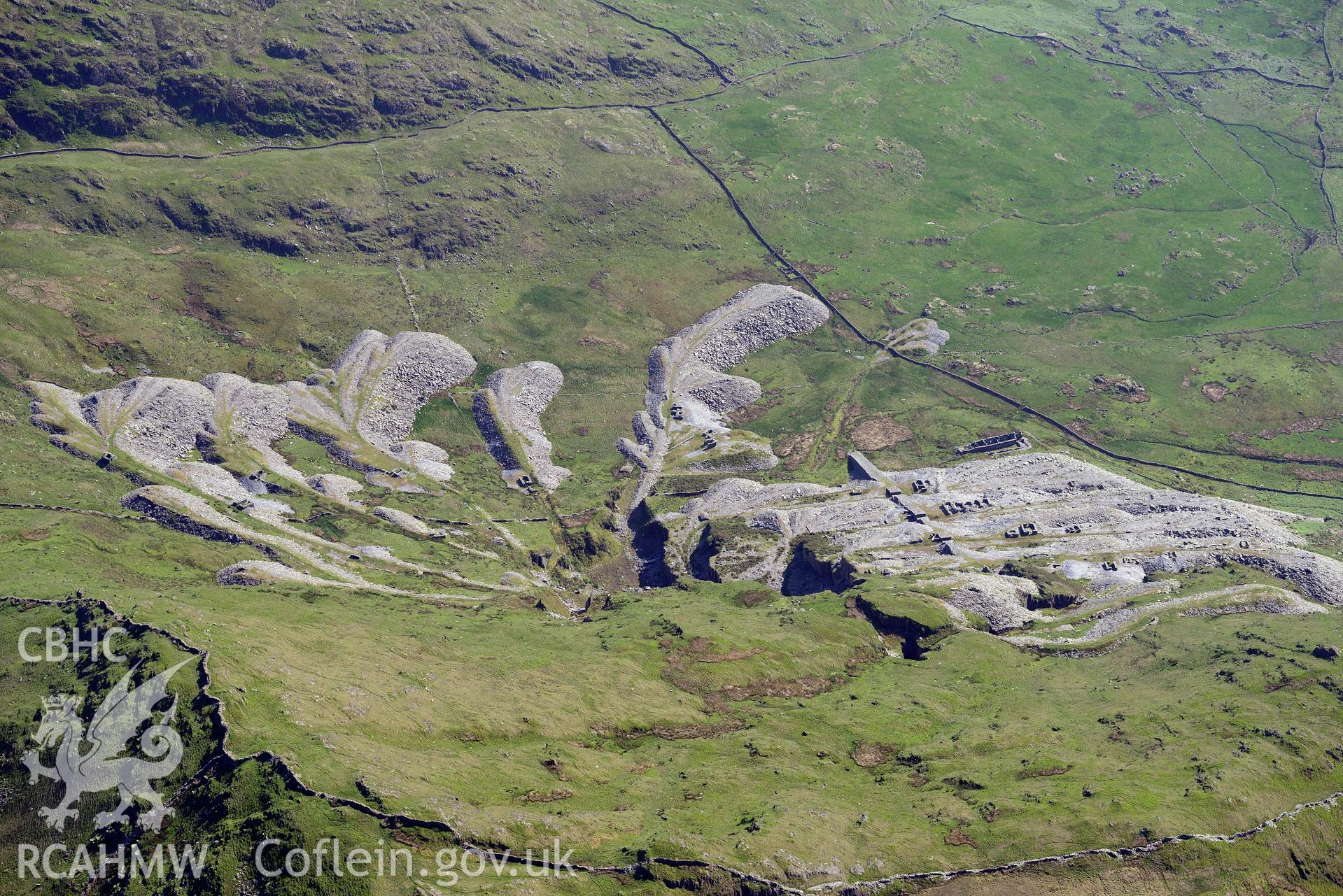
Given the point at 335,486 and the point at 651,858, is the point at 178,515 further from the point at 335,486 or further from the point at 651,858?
the point at 651,858

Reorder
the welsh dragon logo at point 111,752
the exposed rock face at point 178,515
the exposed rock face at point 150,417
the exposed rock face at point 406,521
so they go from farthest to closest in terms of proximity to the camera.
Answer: the exposed rock face at point 406,521 < the exposed rock face at point 150,417 < the exposed rock face at point 178,515 < the welsh dragon logo at point 111,752

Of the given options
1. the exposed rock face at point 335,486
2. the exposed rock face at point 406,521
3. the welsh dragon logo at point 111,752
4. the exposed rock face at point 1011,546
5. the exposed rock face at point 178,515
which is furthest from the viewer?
the exposed rock face at point 335,486

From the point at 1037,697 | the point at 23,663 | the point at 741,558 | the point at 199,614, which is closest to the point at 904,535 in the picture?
the point at 741,558

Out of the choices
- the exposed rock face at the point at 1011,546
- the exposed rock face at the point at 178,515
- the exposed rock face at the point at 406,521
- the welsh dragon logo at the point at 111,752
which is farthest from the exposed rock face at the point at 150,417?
the exposed rock face at the point at 1011,546

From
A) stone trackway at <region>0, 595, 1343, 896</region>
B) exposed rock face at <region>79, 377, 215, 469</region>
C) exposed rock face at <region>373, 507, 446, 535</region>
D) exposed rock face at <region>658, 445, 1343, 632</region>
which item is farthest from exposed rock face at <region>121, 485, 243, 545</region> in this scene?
exposed rock face at <region>658, 445, 1343, 632</region>

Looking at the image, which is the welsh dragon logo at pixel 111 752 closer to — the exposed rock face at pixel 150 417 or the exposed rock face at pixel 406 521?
the exposed rock face at pixel 406 521
